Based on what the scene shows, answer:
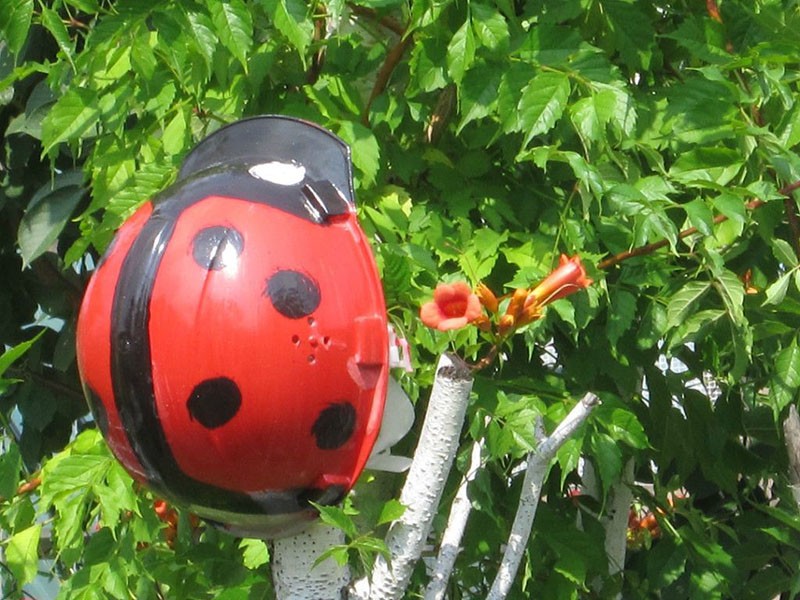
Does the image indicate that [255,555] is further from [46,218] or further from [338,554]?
[46,218]

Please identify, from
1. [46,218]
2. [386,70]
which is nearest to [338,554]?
[386,70]

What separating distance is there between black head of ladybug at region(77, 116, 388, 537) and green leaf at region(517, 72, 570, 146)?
35cm

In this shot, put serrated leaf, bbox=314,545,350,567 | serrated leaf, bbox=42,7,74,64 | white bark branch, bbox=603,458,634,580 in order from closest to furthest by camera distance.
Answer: serrated leaf, bbox=314,545,350,567, serrated leaf, bbox=42,7,74,64, white bark branch, bbox=603,458,634,580

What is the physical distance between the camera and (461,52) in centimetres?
159

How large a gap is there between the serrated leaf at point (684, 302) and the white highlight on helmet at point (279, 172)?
1.91ft

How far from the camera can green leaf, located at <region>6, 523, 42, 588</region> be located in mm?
1866

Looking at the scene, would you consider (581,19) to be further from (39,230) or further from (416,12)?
(39,230)

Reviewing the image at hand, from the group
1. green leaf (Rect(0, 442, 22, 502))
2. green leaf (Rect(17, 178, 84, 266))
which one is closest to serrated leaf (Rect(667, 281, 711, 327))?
green leaf (Rect(0, 442, 22, 502))

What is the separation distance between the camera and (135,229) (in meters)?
1.28

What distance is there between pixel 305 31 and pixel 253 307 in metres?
0.51

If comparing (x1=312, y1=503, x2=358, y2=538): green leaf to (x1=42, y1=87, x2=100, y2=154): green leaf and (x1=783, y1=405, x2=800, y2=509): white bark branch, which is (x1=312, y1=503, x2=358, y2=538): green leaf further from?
(x1=783, y1=405, x2=800, y2=509): white bark branch

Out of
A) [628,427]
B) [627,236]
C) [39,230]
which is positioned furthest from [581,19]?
[39,230]

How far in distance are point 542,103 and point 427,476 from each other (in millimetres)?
509

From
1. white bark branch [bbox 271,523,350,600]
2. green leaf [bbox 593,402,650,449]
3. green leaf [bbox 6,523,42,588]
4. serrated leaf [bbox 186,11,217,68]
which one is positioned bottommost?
green leaf [bbox 6,523,42,588]
